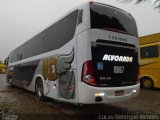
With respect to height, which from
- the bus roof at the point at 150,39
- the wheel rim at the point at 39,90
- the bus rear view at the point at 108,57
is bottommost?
the wheel rim at the point at 39,90

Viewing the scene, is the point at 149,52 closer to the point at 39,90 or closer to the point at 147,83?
the point at 147,83

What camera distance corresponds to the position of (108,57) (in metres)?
6.93

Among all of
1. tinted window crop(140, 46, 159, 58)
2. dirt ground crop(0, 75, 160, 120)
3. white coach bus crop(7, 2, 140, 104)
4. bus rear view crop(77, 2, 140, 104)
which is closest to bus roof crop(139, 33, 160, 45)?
tinted window crop(140, 46, 159, 58)

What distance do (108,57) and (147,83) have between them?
8043mm

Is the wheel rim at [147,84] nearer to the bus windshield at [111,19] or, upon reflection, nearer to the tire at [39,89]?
the bus windshield at [111,19]

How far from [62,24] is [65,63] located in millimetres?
1560

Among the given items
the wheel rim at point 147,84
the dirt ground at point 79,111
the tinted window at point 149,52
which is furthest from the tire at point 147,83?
the dirt ground at point 79,111

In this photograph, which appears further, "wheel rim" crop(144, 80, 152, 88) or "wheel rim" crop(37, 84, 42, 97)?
"wheel rim" crop(144, 80, 152, 88)

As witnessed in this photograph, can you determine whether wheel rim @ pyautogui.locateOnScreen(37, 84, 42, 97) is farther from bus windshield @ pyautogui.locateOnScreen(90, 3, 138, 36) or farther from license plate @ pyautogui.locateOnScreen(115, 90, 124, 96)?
bus windshield @ pyautogui.locateOnScreen(90, 3, 138, 36)

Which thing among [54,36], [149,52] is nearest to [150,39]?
[149,52]

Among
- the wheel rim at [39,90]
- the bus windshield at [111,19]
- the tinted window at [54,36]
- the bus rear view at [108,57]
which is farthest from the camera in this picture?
the wheel rim at [39,90]

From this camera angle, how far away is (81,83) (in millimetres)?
6504

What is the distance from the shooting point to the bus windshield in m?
6.82

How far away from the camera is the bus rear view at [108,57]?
645 centimetres
